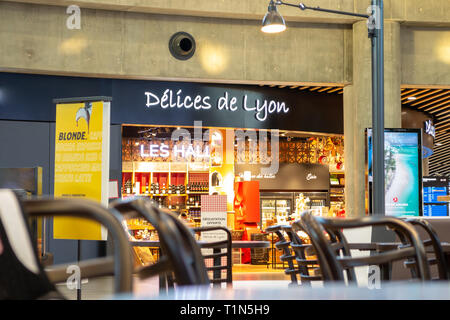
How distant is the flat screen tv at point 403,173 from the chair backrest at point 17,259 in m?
8.26

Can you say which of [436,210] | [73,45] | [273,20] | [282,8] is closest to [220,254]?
[273,20]

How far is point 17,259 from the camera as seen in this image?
4.46 feet

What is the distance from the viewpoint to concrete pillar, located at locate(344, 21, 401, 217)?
10445 mm

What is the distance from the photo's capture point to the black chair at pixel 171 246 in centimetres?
127

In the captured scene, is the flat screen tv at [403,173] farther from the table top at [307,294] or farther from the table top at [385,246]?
the table top at [307,294]

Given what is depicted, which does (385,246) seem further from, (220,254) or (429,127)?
(429,127)

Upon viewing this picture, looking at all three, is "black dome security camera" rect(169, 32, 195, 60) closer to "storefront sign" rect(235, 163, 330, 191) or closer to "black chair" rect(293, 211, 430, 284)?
"storefront sign" rect(235, 163, 330, 191)

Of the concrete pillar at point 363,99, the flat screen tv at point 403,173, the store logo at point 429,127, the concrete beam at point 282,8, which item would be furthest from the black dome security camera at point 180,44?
the store logo at point 429,127

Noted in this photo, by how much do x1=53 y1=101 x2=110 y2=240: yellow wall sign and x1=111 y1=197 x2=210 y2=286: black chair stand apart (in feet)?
17.8

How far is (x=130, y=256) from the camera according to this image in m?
1.13

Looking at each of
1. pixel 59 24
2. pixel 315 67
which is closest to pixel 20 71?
pixel 59 24

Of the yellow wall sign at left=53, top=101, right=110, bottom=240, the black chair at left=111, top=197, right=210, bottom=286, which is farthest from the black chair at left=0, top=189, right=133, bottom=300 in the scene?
the yellow wall sign at left=53, top=101, right=110, bottom=240

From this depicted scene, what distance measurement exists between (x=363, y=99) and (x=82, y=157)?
5.06 meters
